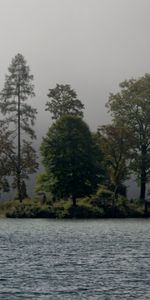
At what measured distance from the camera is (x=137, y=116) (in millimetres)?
110188

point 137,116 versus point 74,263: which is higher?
point 137,116

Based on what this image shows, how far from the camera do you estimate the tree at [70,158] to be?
97250mm

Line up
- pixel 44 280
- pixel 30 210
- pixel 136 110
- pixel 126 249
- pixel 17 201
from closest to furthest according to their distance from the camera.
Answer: pixel 44 280, pixel 126 249, pixel 30 210, pixel 17 201, pixel 136 110

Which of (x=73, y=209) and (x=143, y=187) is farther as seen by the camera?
(x=143, y=187)

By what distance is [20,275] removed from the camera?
37.4m

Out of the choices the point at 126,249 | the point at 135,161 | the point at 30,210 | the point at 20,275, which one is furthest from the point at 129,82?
the point at 20,275

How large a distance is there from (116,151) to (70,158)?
9.84 m

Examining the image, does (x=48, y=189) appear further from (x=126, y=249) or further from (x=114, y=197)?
(x=126, y=249)

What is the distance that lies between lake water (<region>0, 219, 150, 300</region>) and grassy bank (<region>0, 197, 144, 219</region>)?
2301 centimetres

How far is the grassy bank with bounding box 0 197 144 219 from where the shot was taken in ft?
304

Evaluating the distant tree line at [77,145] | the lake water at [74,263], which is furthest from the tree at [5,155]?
the lake water at [74,263]

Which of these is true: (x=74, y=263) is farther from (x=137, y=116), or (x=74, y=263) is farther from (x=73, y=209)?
(x=137, y=116)

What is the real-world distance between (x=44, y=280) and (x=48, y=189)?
207 ft

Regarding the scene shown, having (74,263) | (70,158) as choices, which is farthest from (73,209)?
(74,263)
